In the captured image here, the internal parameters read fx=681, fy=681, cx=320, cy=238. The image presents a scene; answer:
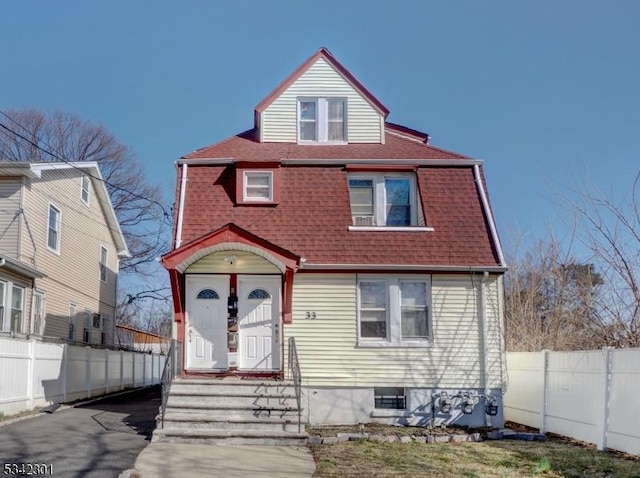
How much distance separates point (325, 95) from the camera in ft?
55.9

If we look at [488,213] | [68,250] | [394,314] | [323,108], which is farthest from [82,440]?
[68,250]

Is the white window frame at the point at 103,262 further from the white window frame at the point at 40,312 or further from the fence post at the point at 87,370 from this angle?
the fence post at the point at 87,370

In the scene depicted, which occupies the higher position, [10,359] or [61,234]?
[61,234]

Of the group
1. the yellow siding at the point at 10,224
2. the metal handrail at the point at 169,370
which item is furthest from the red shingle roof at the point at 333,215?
the yellow siding at the point at 10,224

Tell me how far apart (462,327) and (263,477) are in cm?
688

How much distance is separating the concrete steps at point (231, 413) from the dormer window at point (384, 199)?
15.1 ft

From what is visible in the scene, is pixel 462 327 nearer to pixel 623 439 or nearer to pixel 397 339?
pixel 397 339

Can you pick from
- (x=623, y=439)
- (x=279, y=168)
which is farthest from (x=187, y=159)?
(x=623, y=439)

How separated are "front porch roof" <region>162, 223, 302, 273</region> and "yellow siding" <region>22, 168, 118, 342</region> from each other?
6644 mm

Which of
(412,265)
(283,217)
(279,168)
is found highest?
(279,168)

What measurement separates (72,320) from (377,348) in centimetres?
1170

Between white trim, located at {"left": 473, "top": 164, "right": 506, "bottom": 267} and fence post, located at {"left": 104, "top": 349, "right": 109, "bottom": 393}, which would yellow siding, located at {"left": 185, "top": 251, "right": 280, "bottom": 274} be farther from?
fence post, located at {"left": 104, "top": 349, "right": 109, "bottom": 393}

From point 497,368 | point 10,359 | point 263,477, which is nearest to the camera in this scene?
point 263,477

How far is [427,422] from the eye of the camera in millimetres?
13891
